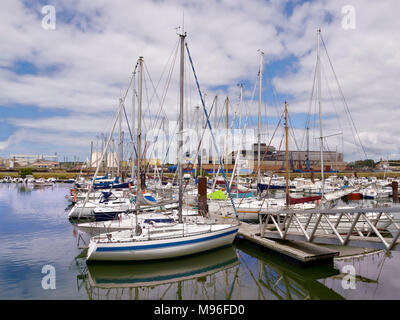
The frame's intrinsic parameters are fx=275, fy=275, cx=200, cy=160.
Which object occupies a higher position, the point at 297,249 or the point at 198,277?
the point at 297,249

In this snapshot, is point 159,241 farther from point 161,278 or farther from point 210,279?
point 210,279

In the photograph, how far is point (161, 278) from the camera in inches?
568

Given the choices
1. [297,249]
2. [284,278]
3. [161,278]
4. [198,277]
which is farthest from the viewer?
[297,249]

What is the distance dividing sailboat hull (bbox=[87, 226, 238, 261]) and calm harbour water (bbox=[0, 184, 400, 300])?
1.55ft

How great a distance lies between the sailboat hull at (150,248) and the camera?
50.6ft

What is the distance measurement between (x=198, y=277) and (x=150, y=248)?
10.5 feet

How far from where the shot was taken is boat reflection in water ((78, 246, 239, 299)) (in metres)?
12.8

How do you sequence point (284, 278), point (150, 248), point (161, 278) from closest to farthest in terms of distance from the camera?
point (161, 278) < point (284, 278) < point (150, 248)
